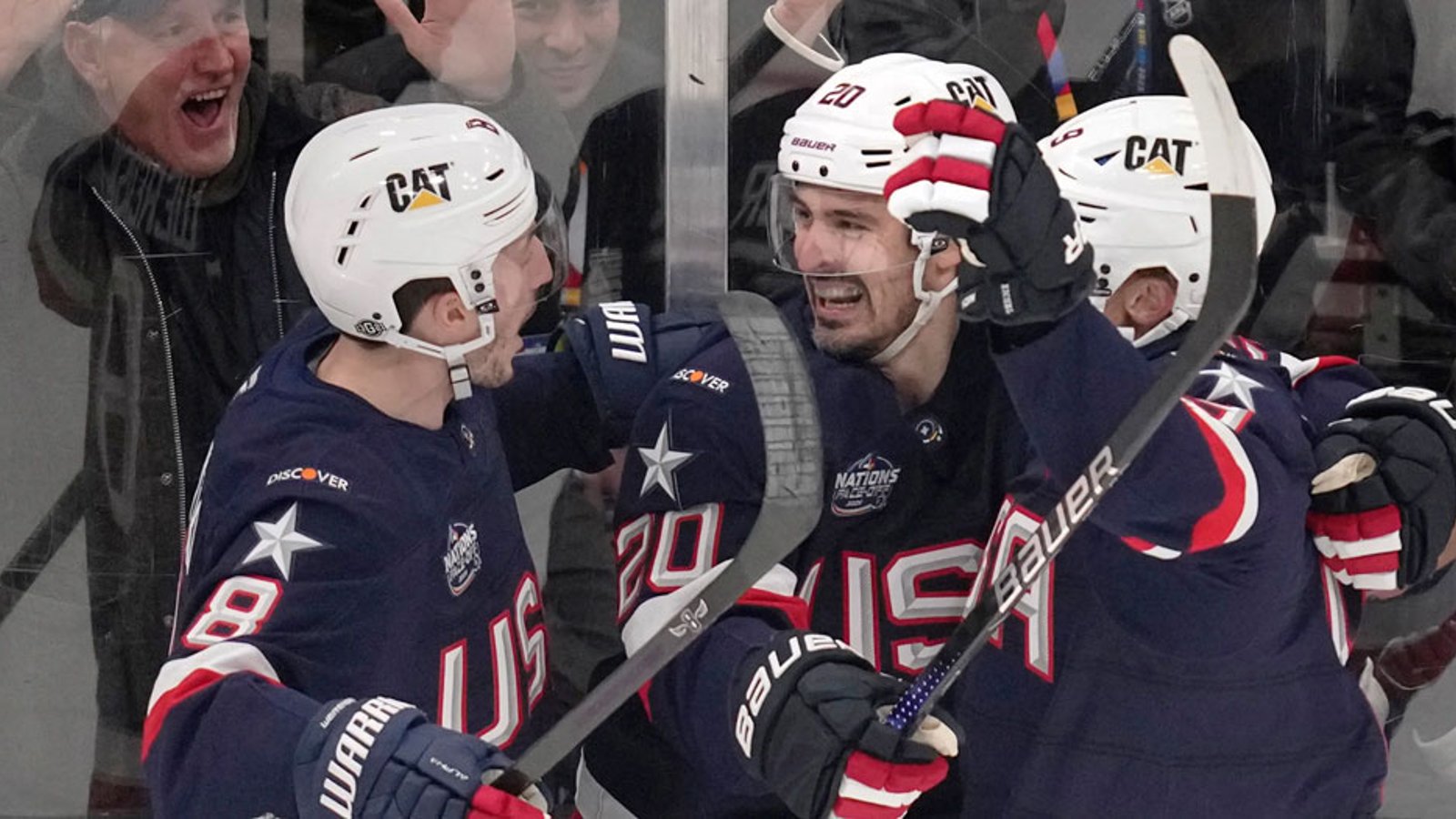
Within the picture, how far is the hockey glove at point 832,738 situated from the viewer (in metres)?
1.94

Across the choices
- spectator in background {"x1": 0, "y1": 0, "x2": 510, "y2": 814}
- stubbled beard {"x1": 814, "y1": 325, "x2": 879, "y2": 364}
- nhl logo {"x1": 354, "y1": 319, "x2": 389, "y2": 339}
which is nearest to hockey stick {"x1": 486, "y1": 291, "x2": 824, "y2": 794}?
stubbled beard {"x1": 814, "y1": 325, "x2": 879, "y2": 364}

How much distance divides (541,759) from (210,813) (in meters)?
0.34

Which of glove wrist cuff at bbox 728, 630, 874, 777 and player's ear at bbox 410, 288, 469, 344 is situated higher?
player's ear at bbox 410, 288, 469, 344

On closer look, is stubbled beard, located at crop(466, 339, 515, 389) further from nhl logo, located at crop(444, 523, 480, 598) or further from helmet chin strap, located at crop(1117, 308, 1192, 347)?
helmet chin strap, located at crop(1117, 308, 1192, 347)

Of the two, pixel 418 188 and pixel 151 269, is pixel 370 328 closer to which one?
pixel 418 188

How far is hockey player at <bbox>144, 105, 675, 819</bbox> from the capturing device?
75.3 inches

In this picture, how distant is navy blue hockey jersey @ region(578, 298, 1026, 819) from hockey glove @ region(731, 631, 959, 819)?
110 mm

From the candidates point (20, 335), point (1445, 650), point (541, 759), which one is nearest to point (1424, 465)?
point (1445, 650)

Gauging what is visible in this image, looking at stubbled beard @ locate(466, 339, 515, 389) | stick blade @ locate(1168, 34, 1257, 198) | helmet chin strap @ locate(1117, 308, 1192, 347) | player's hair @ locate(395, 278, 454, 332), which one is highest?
stick blade @ locate(1168, 34, 1257, 198)

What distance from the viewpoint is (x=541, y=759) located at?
1.96 metres

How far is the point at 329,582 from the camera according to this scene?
1.97m

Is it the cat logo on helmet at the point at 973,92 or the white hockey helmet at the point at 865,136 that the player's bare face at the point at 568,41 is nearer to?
the white hockey helmet at the point at 865,136

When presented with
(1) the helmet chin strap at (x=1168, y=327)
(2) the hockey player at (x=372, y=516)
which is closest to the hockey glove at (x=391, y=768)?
(2) the hockey player at (x=372, y=516)

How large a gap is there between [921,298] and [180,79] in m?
0.86
